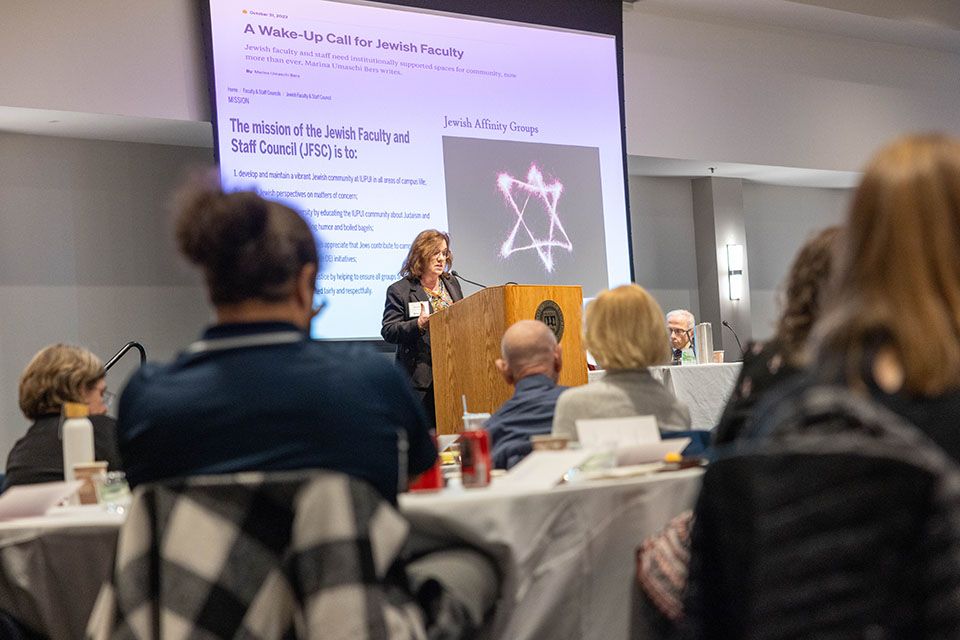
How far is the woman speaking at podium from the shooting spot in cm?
544

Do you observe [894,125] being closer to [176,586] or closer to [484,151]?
[484,151]

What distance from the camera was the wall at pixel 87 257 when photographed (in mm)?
6098

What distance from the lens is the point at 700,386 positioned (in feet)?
18.9

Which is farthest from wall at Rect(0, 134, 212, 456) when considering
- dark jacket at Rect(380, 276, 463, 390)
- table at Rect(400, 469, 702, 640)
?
table at Rect(400, 469, 702, 640)

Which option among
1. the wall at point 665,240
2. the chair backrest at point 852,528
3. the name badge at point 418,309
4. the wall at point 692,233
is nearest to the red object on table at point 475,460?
the chair backrest at point 852,528

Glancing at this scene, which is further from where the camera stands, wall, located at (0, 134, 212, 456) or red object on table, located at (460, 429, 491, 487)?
wall, located at (0, 134, 212, 456)

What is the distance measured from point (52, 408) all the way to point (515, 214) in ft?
13.7

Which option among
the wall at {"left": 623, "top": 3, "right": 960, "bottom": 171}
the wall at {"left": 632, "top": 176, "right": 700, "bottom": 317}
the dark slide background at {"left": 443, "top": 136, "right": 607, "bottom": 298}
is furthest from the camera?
the wall at {"left": 632, "top": 176, "right": 700, "bottom": 317}

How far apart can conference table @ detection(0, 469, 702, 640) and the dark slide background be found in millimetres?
4658

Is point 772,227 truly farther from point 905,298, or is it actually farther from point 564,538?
point 905,298

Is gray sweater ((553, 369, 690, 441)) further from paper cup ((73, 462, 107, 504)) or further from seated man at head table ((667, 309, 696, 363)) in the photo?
seated man at head table ((667, 309, 696, 363))

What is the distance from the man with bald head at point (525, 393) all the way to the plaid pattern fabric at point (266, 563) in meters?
1.37

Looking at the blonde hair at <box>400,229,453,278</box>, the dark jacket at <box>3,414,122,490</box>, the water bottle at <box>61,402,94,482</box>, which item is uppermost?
the blonde hair at <box>400,229,453,278</box>

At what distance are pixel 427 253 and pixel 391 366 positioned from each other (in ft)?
12.6
